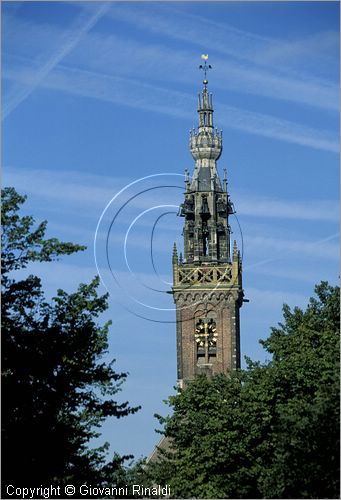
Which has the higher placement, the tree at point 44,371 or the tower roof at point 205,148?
the tower roof at point 205,148

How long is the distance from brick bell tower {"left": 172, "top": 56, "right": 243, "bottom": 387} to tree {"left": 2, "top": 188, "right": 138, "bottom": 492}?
313ft

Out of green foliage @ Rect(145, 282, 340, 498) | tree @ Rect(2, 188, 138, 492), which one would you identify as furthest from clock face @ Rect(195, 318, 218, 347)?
tree @ Rect(2, 188, 138, 492)

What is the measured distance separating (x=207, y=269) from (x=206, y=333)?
5.61m

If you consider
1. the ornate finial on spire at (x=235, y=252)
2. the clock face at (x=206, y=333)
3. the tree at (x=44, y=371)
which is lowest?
the tree at (x=44, y=371)

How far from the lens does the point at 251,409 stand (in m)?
105

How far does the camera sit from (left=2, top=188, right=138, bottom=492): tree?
262 ft

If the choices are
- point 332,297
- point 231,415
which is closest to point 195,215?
point 332,297

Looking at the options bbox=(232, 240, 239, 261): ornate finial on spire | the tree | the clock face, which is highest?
bbox=(232, 240, 239, 261): ornate finial on spire

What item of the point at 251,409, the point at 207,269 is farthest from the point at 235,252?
the point at 251,409

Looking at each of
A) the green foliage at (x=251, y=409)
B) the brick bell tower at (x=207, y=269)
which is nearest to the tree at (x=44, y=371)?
the green foliage at (x=251, y=409)

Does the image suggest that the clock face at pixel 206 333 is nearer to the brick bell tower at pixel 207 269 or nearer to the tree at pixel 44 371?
the brick bell tower at pixel 207 269

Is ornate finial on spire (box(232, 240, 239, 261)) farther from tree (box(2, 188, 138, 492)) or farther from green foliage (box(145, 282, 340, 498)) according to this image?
tree (box(2, 188, 138, 492))

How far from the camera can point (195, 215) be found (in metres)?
181

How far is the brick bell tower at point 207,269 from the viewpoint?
18112cm
